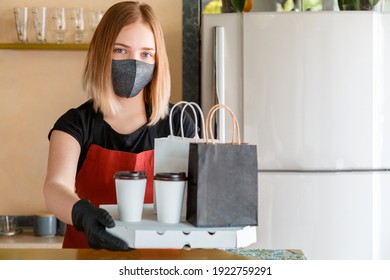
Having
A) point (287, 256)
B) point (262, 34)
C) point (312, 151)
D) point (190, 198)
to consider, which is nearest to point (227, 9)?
point (262, 34)

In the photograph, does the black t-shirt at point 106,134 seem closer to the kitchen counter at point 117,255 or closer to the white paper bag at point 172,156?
the kitchen counter at point 117,255

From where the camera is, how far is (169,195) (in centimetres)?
167

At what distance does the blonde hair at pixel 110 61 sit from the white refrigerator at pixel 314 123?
123 cm

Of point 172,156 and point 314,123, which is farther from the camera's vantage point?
point 314,123

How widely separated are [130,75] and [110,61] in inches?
2.9

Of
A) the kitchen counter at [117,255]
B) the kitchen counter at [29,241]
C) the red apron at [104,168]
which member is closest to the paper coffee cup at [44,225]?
the kitchen counter at [29,241]

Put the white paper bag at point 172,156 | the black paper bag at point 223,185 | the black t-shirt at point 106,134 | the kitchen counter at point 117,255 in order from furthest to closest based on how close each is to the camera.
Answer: the black t-shirt at point 106,134
the kitchen counter at point 117,255
the white paper bag at point 172,156
the black paper bag at point 223,185

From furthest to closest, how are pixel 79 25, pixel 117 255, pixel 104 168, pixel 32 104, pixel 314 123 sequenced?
pixel 32 104, pixel 79 25, pixel 314 123, pixel 104 168, pixel 117 255

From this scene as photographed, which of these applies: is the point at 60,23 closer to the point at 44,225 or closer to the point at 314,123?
the point at 44,225

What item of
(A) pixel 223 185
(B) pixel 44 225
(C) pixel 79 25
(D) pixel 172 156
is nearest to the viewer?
(A) pixel 223 185

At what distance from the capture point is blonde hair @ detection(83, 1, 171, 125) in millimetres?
2129

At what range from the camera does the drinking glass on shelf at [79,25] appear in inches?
152

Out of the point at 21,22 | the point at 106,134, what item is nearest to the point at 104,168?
the point at 106,134

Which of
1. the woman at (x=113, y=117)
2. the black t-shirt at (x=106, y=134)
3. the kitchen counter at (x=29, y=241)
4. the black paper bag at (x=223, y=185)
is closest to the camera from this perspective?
the black paper bag at (x=223, y=185)
